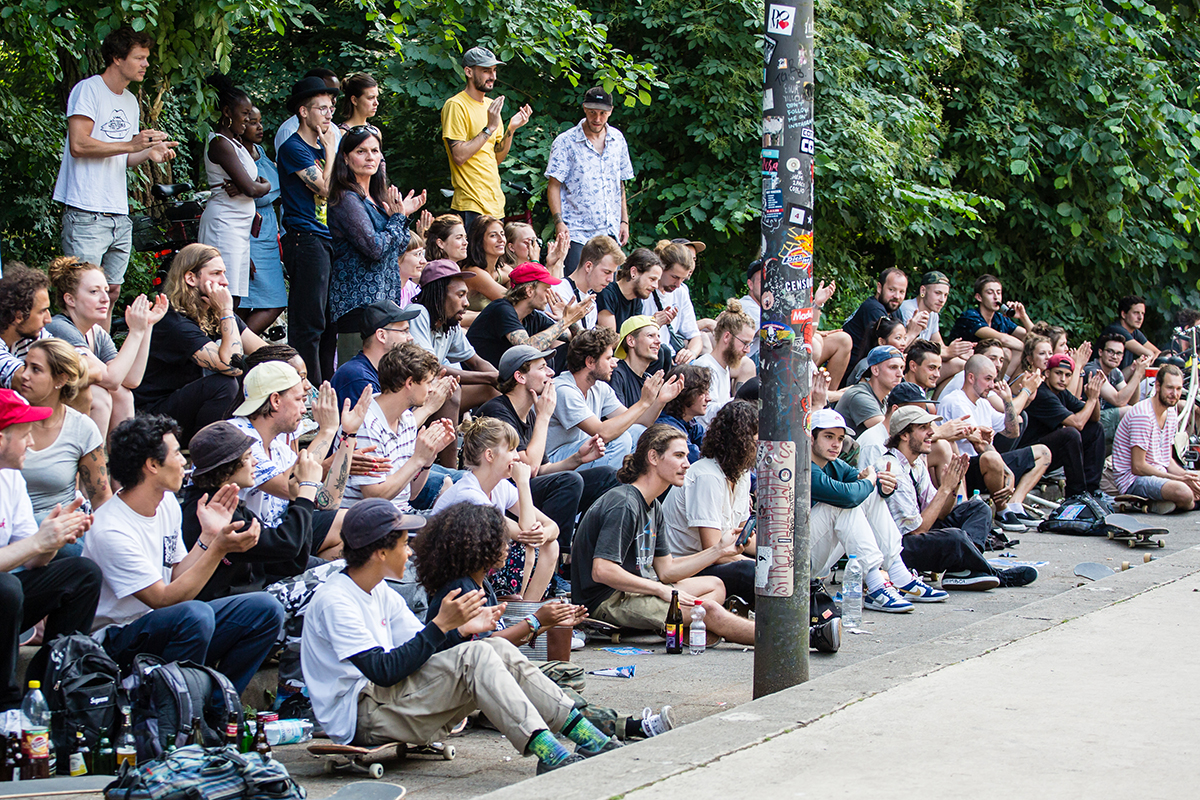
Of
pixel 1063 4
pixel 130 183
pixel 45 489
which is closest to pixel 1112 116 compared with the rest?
pixel 1063 4

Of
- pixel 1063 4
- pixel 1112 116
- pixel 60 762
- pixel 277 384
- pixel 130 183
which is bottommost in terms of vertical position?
pixel 60 762

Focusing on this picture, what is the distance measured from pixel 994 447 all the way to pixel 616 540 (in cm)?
655

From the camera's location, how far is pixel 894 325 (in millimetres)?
11648

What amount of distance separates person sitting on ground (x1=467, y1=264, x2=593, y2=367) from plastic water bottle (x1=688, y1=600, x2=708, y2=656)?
9.71 feet

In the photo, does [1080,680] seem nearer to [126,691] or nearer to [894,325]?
[126,691]

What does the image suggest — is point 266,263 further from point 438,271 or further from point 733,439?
point 733,439

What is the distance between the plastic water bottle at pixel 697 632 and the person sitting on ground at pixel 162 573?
2502 mm

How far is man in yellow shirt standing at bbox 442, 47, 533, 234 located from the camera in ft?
35.8

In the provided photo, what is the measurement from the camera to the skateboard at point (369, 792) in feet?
14.7

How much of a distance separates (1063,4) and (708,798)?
46.5 ft

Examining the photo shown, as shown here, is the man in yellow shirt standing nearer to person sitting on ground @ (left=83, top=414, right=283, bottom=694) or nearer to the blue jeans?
person sitting on ground @ (left=83, top=414, right=283, bottom=694)

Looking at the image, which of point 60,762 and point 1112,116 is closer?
→ point 60,762

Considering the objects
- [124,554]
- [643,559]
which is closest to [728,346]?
[643,559]

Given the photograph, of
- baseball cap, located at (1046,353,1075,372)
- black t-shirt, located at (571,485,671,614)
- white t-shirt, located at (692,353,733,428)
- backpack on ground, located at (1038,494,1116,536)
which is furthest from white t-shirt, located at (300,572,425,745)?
baseball cap, located at (1046,353,1075,372)
